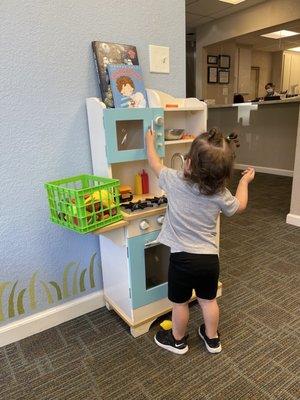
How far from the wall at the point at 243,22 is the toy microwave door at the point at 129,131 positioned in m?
3.84

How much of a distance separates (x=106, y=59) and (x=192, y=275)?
1.13 m

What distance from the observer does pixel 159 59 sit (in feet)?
5.60

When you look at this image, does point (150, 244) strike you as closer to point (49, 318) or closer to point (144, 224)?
point (144, 224)

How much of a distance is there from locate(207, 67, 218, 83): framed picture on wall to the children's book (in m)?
4.67

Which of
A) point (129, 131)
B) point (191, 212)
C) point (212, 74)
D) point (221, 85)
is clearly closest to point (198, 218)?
point (191, 212)

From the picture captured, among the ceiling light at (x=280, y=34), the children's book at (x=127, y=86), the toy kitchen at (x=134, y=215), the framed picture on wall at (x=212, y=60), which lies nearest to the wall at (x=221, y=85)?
the framed picture on wall at (x=212, y=60)

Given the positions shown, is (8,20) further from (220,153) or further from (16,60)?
(220,153)

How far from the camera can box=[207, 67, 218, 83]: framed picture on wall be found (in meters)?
5.75

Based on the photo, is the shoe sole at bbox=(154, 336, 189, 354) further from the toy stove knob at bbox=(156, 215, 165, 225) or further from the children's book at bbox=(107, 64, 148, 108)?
the children's book at bbox=(107, 64, 148, 108)

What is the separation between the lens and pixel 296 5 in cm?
399

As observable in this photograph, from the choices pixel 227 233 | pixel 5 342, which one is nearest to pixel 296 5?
pixel 227 233

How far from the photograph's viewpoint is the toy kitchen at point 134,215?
1395 millimetres

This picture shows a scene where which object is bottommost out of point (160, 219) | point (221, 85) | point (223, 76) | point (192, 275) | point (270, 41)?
point (192, 275)

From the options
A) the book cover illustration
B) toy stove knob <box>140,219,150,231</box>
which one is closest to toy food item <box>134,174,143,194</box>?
toy stove knob <box>140,219,150,231</box>
